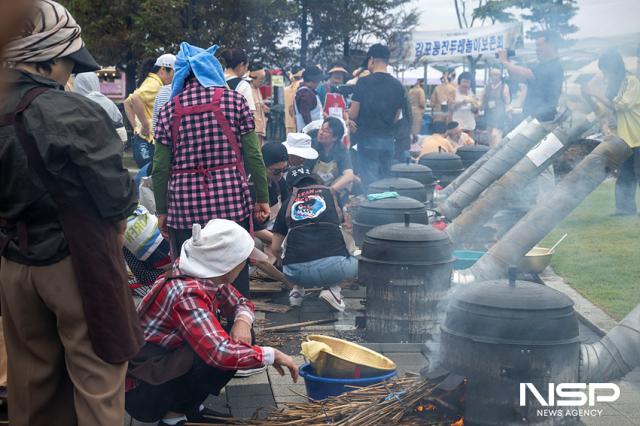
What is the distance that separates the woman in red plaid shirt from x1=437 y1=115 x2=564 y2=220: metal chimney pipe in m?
6.50

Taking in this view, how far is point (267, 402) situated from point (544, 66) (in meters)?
8.67

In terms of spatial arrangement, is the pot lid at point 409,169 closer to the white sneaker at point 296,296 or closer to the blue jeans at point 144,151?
the blue jeans at point 144,151

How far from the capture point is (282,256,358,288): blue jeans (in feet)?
22.3

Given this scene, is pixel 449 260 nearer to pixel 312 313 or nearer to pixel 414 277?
pixel 414 277

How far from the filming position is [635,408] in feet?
15.5

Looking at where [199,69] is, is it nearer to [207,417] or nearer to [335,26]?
[207,417]

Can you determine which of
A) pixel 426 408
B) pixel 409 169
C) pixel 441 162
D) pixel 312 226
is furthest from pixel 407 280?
pixel 441 162

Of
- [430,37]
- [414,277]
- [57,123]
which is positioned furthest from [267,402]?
[430,37]

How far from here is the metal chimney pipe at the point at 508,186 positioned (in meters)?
9.09

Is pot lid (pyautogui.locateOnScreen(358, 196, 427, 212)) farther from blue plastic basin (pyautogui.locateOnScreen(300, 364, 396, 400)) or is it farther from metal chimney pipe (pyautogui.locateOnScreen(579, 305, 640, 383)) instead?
blue plastic basin (pyautogui.locateOnScreen(300, 364, 396, 400))

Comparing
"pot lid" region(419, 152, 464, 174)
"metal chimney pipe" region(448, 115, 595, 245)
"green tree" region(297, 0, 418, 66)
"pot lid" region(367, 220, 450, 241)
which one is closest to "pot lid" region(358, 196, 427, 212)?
"pot lid" region(367, 220, 450, 241)

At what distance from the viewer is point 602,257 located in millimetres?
9164

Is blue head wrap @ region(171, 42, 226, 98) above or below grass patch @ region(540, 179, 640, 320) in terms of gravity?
above

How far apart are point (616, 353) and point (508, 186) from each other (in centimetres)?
484
